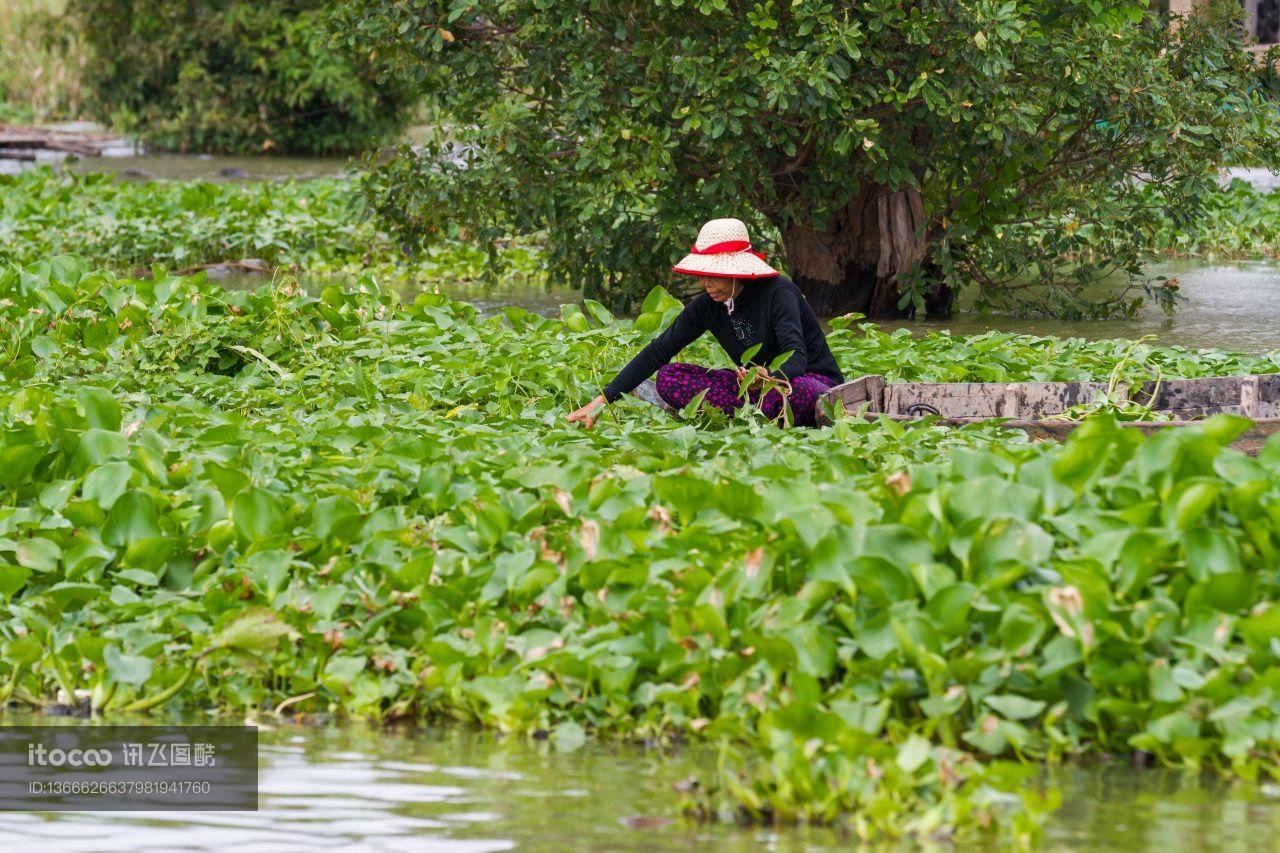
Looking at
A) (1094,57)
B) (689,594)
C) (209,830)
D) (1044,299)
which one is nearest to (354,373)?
(689,594)

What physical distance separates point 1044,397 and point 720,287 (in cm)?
141

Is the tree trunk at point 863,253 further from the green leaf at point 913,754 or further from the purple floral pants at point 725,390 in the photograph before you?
the green leaf at point 913,754

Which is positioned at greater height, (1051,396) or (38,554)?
(1051,396)

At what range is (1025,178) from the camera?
1126 centimetres

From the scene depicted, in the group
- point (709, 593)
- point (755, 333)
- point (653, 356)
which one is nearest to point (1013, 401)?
point (755, 333)

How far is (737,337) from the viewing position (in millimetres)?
7133

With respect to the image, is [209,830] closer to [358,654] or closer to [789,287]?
[358,654]

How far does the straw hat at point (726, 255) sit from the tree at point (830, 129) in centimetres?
240

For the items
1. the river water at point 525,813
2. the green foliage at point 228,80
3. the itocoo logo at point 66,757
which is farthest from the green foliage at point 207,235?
the river water at point 525,813

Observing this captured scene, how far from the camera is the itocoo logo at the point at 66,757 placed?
430 cm

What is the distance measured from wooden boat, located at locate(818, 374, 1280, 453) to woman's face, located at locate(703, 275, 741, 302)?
59 centimetres

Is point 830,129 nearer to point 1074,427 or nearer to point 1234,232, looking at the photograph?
point 1074,427

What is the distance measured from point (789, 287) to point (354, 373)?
183 cm

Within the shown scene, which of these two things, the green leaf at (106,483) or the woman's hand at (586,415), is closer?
the green leaf at (106,483)
